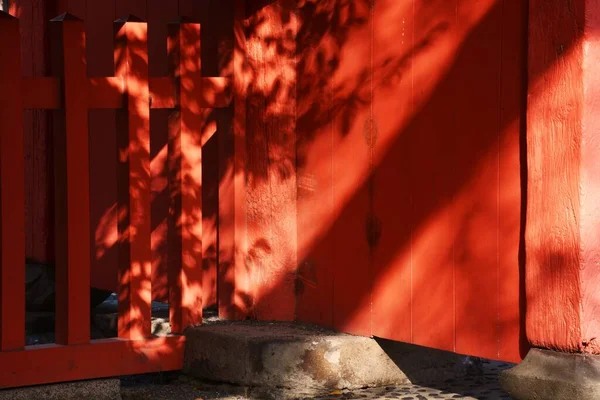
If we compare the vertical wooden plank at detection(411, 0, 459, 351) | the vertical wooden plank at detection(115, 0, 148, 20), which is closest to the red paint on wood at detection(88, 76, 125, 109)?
the vertical wooden plank at detection(411, 0, 459, 351)

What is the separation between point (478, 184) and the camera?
14.8 ft

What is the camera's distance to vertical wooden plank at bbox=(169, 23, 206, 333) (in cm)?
553

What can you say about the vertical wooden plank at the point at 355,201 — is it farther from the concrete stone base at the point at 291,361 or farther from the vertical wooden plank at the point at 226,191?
the vertical wooden plank at the point at 226,191

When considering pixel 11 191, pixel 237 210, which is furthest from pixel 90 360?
pixel 237 210

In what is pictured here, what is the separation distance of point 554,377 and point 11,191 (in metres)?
2.69

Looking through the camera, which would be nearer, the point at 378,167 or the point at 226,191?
the point at 378,167

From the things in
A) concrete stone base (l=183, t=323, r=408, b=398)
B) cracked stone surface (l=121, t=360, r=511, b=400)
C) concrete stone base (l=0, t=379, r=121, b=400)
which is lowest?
cracked stone surface (l=121, t=360, r=511, b=400)

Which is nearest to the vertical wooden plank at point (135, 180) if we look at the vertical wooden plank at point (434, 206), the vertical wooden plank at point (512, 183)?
the vertical wooden plank at point (434, 206)

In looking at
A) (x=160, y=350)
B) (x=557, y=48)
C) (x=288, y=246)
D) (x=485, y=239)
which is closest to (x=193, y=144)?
(x=288, y=246)

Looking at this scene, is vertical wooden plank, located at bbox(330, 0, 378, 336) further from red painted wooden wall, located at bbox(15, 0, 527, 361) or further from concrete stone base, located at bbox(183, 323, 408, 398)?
concrete stone base, located at bbox(183, 323, 408, 398)

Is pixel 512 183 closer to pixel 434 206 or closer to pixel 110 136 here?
pixel 434 206

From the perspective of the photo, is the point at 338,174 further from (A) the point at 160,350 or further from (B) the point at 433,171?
(A) the point at 160,350

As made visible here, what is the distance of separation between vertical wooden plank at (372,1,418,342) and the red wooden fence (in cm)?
105

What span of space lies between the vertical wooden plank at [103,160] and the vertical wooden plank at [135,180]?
1.57 m
